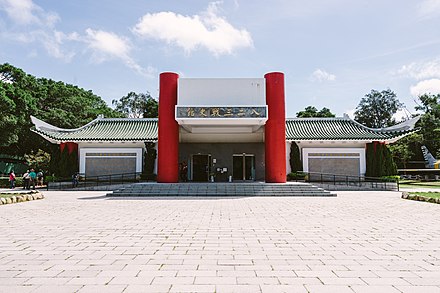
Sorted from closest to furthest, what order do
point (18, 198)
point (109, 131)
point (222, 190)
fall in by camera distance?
1. point (18, 198)
2. point (222, 190)
3. point (109, 131)

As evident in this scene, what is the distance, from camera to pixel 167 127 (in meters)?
17.0

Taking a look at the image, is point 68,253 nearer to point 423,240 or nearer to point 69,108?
point 423,240

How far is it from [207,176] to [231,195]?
Result: 29.5 ft

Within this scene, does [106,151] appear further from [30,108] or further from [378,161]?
[378,161]

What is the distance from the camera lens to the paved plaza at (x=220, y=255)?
3266mm

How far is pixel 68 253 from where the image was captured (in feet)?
14.7

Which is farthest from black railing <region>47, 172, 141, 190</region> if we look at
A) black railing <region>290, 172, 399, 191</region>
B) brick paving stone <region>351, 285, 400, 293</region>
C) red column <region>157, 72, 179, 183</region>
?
brick paving stone <region>351, 285, 400, 293</region>

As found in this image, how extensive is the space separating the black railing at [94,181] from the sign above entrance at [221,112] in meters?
7.69

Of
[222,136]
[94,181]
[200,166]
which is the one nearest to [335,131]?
[222,136]

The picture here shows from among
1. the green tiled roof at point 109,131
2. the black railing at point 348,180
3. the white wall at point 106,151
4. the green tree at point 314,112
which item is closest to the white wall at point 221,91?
the green tiled roof at point 109,131

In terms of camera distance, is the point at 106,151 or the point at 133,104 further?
the point at 133,104

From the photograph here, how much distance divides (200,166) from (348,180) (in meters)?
10.4

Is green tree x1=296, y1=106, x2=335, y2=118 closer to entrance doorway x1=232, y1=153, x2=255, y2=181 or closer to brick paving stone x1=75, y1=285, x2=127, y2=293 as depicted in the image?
entrance doorway x1=232, y1=153, x2=255, y2=181

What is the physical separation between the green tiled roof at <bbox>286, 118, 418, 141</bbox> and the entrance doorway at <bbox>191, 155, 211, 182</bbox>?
624cm
